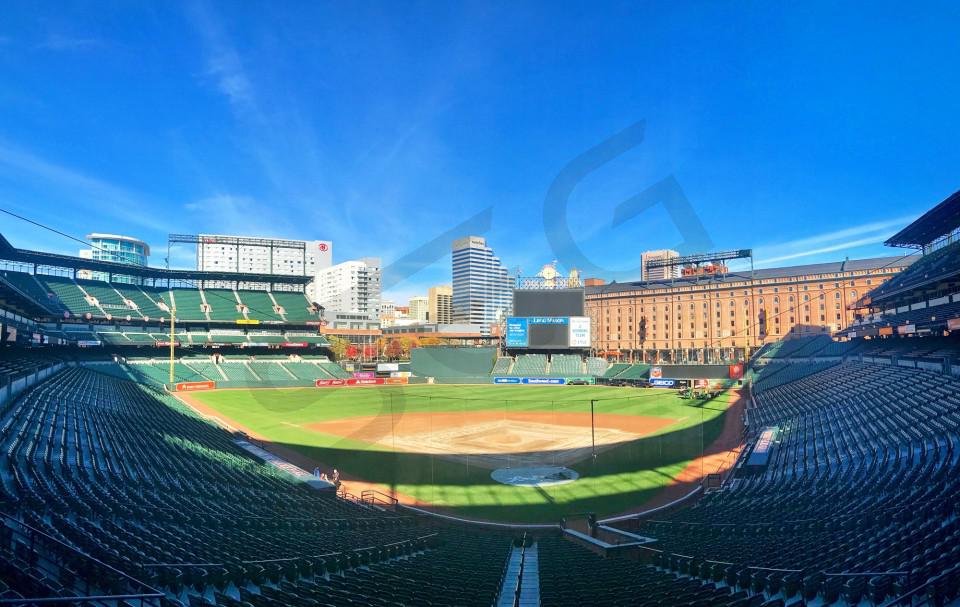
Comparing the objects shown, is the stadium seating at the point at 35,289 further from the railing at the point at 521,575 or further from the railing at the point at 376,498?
the railing at the point at 521,575

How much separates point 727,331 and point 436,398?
64.5 meters

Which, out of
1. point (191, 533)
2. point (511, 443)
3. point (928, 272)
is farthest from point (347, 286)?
point (191, 533)

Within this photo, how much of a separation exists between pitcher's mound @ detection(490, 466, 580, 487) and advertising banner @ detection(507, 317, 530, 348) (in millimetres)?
44786

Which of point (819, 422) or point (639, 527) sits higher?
point (819, 422)

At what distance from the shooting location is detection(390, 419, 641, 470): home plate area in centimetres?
2933

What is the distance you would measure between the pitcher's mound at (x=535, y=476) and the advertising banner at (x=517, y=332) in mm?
44786

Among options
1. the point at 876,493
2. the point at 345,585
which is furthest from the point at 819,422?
the point at 345,585

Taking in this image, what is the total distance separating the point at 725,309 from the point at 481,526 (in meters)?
89.7

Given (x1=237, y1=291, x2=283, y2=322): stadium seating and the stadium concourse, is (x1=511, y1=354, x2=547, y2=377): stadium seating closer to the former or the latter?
(x1=237, y1=291, x2=283, y2=322): stadium seating

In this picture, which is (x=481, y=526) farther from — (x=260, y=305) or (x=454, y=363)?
(x=260, y=305)

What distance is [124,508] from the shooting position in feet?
37.4

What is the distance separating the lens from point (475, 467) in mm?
27719

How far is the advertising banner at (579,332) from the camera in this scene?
2781 inches

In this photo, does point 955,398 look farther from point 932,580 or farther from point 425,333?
point 425,333
